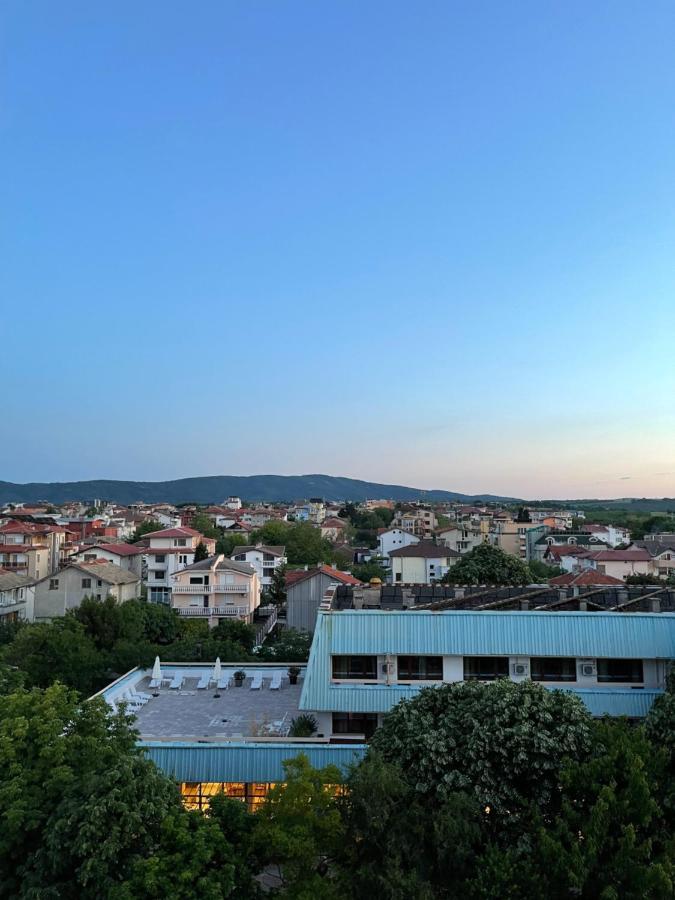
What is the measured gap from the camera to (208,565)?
4812 centimetres

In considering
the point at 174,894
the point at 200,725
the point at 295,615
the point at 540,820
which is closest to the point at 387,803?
the point at 540,820

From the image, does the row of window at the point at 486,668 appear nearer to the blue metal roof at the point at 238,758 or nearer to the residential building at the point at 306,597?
the blue metal roof at the point at 238,758

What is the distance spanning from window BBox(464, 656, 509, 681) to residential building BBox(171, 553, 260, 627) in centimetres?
3168

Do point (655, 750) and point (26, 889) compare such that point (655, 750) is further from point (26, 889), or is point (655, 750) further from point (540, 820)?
point (26, 889)

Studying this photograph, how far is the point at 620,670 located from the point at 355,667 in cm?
721

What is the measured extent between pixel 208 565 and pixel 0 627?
47.6 ft

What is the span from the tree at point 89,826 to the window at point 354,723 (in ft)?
22.3

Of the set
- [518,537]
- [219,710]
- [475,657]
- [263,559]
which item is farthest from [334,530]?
[475,657]

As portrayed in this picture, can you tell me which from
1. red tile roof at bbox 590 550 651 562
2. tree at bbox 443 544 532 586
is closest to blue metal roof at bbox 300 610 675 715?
tree at bbox 443 544 532 586

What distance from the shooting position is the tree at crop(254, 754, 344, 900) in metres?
9.75

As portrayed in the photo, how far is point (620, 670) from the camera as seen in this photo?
677 inches

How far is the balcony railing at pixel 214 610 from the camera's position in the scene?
46875 millimetres

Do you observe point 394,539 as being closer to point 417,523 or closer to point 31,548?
point 417,523

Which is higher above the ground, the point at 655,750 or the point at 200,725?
the point at 655,750
